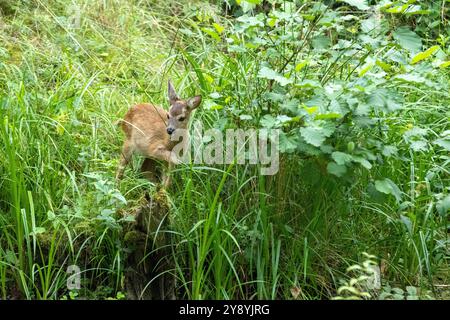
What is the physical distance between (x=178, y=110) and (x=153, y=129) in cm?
41

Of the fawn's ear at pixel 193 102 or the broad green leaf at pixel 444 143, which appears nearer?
the broad green leaf at pixel 444 143

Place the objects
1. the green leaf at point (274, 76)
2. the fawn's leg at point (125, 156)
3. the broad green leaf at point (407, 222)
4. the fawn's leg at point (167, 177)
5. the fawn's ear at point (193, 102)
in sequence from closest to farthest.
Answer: the green leaf at point (274, 76) < the broad green leaf at point (407, 222) < the fawn's leg at point (167, 177) < the fawn's ear at point (193, 102) < the fawn's leg at point (125, 156)

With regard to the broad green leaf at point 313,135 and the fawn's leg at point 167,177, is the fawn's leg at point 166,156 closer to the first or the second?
the fawn's leg at point 167,177

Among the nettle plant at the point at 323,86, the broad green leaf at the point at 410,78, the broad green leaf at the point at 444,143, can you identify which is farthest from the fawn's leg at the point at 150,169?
the broad green leaf at the point at 410,78

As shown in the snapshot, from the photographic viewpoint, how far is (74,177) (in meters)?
5.45

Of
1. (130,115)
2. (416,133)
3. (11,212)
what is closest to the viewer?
(416,133)

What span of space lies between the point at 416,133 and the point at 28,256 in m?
2.48

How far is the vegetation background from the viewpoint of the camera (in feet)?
15.6

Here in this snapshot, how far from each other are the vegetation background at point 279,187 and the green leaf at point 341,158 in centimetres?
1

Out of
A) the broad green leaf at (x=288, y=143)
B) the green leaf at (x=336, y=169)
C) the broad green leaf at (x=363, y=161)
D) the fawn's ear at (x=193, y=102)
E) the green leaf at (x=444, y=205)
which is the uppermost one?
the fawn's ear at (x=193, y=102)

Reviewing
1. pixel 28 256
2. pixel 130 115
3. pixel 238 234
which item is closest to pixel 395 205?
pixel 238 234

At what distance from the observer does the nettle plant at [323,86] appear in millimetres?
4551

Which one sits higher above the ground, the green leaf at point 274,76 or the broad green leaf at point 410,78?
→ the green leaf at point 274,76
